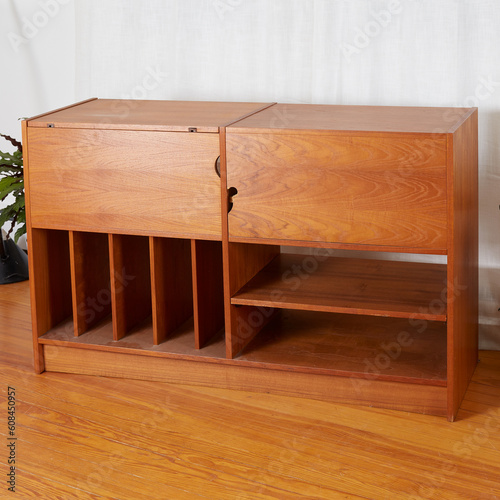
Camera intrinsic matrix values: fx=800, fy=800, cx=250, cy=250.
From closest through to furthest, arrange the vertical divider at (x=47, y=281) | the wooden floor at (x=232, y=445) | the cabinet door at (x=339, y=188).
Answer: the wooden floor at (x=232, y=445), the cabinet door at (x=339, y=188), the vertical divider at (x=47, y=281)

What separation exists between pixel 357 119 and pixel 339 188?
235mm

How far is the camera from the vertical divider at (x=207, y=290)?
7.34 ft

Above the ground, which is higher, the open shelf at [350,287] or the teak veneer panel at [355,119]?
the teak veneer panel at [355,119]

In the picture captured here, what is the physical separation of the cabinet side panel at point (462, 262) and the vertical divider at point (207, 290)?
69 centimetres

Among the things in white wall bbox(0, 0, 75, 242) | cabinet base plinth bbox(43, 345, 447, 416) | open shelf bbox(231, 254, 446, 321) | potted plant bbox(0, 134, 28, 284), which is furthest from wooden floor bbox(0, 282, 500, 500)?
white wall bbox(0, 0, 75, 242)

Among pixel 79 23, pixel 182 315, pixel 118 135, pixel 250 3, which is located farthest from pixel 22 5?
pixel 182 315

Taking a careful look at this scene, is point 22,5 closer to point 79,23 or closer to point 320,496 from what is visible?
point 79,23

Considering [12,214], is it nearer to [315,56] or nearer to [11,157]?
[11,157]

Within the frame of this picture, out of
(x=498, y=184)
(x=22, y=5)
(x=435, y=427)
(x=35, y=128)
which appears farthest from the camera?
(x=22, y=5)

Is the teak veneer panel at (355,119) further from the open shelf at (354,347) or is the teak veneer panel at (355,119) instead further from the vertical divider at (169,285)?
the open shelf at (354,347)

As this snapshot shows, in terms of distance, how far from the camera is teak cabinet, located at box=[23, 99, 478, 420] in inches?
77.7

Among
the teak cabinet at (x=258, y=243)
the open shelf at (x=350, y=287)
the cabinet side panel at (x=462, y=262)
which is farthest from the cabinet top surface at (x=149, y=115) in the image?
the cabinet side panel at (x=462, y=262)

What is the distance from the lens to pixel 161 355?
2.28m

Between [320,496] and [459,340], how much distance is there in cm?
60
